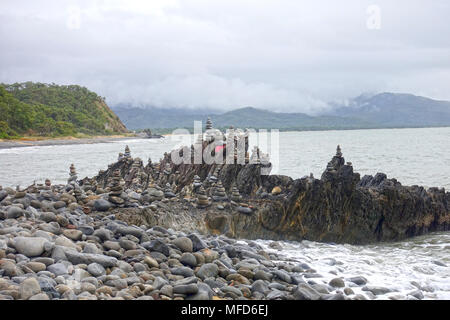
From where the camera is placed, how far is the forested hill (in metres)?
103

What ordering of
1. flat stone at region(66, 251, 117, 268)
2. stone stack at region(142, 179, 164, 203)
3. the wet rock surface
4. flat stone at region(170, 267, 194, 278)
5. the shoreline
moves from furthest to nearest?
the shoreline → stone stack at region(142, 179, 164, 203) → flat stone at region(170, 267, 194, 278) → flat stone at region(66, 251, 117, 268) → the wet rock surface

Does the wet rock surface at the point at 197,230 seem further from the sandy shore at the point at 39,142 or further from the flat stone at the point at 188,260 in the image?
the sandy shore at the point at 39,142

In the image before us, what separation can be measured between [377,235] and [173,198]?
308 inches

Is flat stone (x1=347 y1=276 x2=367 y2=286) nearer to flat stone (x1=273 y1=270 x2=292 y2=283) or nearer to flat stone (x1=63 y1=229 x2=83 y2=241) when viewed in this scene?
flat stone (x1=273 y1=270 x2=292 y2=283)

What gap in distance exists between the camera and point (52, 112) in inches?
5285

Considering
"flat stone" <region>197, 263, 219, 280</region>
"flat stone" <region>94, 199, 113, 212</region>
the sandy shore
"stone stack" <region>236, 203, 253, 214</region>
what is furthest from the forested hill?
"flat stone" <region>197, 263, 219, 280</region>

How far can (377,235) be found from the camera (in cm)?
1645

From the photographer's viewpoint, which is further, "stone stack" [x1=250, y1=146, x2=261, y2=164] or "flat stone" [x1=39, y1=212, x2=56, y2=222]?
"stone stack" [x1=250, y1=146, x2=261, y2=164]

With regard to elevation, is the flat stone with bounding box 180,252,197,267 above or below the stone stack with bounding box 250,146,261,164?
below

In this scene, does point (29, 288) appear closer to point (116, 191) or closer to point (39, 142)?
point (116, 191)

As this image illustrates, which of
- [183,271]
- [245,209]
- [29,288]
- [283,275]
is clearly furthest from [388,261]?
[29,288]

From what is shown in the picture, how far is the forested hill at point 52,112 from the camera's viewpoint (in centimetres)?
10306

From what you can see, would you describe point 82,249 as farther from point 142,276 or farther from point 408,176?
point 408,176
